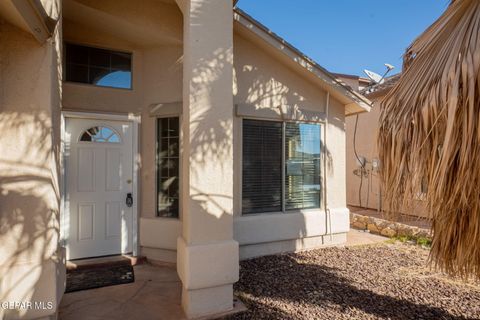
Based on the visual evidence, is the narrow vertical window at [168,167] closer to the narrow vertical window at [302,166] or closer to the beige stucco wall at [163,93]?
the beige stucco wall at [163,93]

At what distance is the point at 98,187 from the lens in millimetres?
5410

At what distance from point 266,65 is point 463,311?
18.2 feet

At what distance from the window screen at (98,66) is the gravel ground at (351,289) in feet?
15.2


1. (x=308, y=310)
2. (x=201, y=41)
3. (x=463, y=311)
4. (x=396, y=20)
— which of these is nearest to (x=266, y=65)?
(x=201, y=41)

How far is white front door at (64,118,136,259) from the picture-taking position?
206 inches

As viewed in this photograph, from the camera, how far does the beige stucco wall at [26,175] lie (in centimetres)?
284

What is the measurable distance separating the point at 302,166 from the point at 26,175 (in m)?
5.29

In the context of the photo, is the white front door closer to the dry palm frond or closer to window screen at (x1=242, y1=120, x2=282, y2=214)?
window screen at (x1=242, y1=120, x2=282, y2=214)

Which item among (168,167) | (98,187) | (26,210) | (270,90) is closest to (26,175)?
(26,210)

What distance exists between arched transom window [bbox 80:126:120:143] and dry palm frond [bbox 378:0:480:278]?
492cm

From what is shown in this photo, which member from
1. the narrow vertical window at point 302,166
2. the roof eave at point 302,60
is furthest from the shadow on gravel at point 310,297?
the roof eave at point 302,60

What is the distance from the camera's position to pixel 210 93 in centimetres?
372

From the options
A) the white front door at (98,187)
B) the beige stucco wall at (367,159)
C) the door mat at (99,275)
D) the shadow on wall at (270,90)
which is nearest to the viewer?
the door mat at (99,275)

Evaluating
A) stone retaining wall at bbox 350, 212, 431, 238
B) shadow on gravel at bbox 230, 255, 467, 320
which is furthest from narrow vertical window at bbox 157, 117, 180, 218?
stone retaining wall at bbox 350, 212, 431, 238
